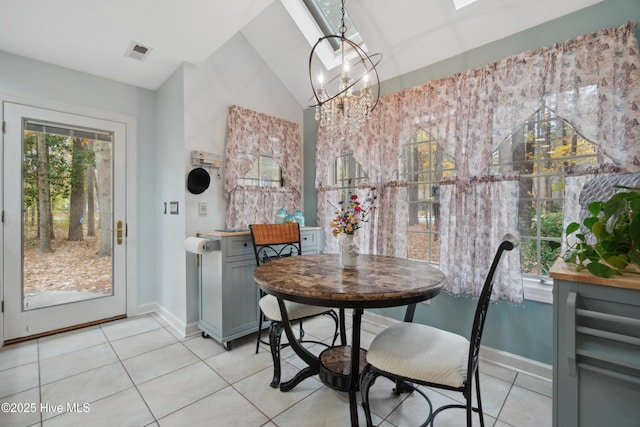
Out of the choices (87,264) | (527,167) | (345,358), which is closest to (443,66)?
(527,167)

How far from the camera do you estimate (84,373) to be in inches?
83.9

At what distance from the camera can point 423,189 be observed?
9.18 feet

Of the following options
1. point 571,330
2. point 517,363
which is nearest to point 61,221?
point 571,330

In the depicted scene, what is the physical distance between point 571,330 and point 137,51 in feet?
12.1

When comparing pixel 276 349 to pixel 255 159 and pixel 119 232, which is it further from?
pixel 119 232

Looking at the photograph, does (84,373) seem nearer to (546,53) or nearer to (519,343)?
(519,343)

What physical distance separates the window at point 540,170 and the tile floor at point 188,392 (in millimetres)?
988

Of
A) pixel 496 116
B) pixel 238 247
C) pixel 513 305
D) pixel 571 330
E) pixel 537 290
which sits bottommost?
pixel 513 305

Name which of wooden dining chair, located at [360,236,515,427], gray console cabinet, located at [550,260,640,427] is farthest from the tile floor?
gray console cabinet, located at [550,260,640,427]

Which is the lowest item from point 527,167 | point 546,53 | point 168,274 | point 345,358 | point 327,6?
point 345,358

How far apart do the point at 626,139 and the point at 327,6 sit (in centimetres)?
287

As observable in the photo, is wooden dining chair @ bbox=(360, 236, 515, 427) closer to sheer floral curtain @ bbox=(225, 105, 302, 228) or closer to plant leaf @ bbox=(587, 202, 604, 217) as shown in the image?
plant leaf @ bbox=(587, 202, 604, 217)

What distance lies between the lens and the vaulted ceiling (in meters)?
2.12

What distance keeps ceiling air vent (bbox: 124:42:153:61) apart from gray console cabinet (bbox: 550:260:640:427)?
346cm
